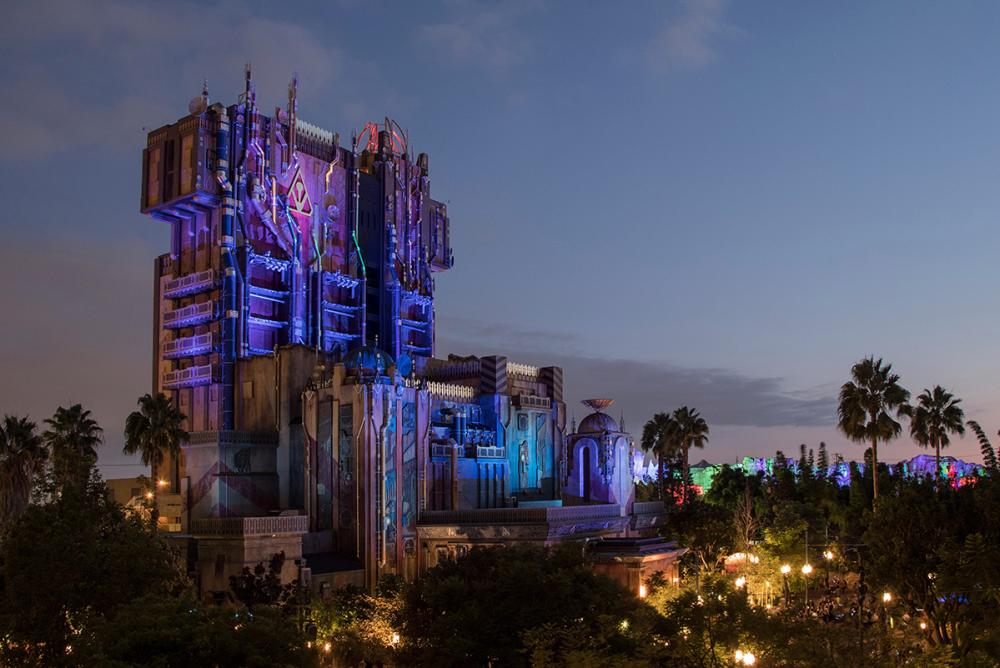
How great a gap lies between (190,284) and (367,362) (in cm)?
1765

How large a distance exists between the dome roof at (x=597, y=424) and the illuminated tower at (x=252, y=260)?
16.2m

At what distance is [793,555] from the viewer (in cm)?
6581

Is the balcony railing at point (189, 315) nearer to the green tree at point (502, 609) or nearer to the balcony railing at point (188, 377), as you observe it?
the balcony railing at point (188, 377)

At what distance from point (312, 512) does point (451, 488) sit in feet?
33.3

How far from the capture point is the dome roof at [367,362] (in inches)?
2463

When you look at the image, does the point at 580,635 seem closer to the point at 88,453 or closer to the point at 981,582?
the point at 981,582

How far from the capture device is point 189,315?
7312 centimetres

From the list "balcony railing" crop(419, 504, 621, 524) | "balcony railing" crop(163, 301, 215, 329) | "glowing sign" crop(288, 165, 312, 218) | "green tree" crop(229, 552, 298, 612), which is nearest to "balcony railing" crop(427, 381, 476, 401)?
"balcony railing" crop(419, 504, 621, 524)

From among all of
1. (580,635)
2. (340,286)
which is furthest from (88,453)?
(580,635)

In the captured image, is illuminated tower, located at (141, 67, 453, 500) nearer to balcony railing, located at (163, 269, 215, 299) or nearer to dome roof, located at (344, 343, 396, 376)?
balcony railing, located at (163, 269, 215, 299)

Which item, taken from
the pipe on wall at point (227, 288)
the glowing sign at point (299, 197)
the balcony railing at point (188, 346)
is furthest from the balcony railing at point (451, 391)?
the glowing sign at point (299, 197)

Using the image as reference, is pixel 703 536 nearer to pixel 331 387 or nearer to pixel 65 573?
pixel 331 387

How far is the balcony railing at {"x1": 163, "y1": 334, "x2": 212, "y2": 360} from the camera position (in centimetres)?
7188

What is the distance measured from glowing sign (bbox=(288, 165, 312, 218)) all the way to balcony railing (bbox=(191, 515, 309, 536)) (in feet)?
93.8
